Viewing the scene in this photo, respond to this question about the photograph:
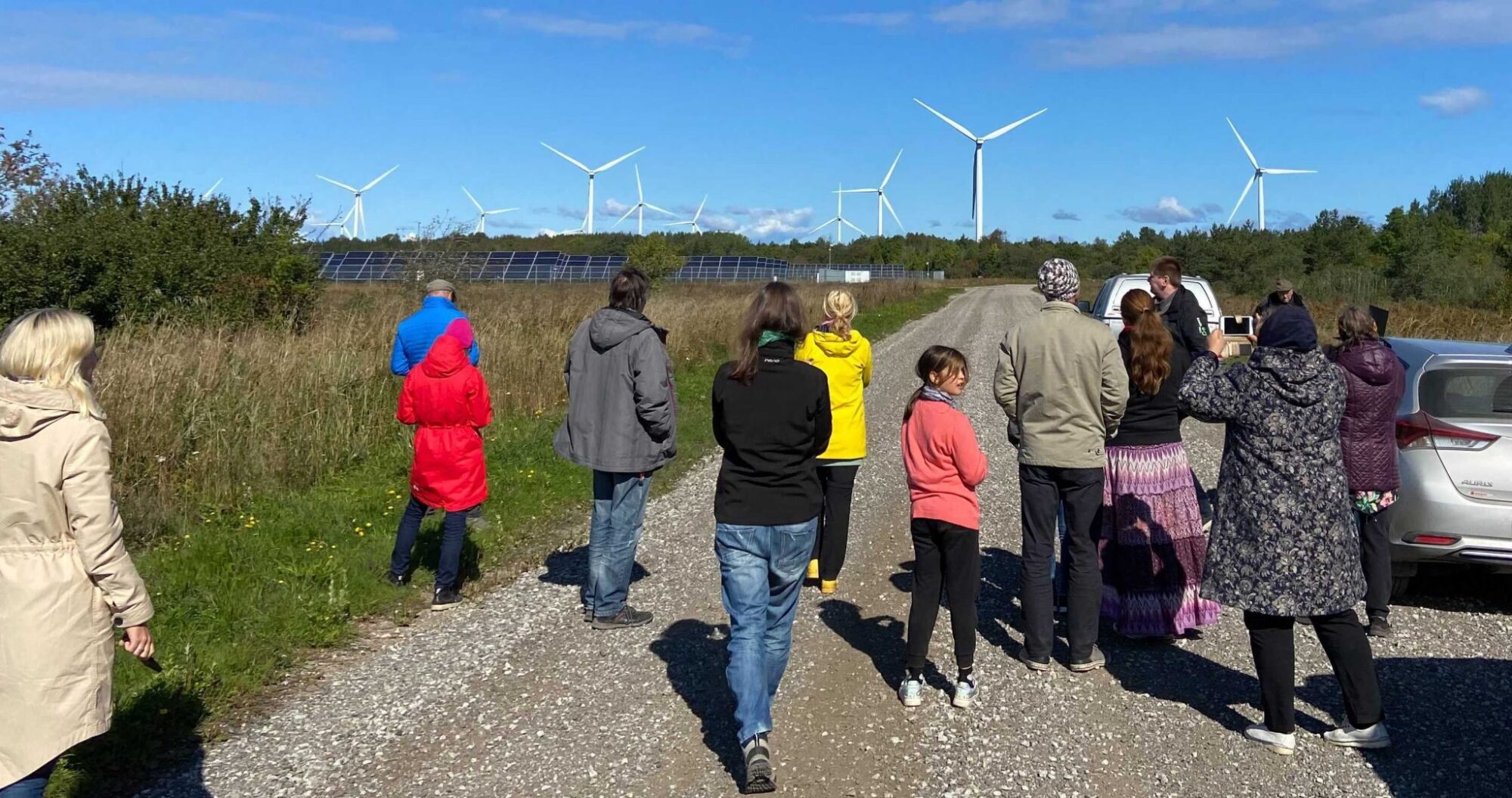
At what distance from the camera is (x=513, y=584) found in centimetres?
714

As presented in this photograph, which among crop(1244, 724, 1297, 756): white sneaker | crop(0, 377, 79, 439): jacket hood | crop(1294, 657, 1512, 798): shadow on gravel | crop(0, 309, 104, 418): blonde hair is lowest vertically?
crop(1294, 657, 1512, 798): shadow on gravel

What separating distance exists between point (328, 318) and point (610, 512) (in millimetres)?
10592

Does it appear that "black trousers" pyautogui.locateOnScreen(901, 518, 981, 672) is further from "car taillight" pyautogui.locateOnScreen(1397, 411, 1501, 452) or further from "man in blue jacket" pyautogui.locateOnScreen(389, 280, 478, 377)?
"man in blue jacket" pyautogui.locateOnScreen(389, 280, 478, 377)

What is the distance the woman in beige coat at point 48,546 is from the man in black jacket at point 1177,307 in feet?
16.6

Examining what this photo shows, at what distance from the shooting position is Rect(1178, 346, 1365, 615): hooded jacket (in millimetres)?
4461

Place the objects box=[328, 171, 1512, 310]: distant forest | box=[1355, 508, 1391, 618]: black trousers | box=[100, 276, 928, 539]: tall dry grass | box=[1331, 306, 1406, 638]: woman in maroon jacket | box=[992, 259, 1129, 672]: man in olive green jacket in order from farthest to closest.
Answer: box=[328, 171, 1512, 310]: distant forest → box=[100, 276, 928, 539]: tall dry grass → box=[1355, 508, 1391, 618]: black trousers → box=[1331, 306, 1406, 638]: woman in maroon jacket → box=[992, 259, 1129, 672]: man in olive green jacket

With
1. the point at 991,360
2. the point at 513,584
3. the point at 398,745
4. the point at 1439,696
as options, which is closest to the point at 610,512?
the point at 513,584

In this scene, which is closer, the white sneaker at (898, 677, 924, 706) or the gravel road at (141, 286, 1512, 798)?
the gravel road at (141, 286, 1512, 798)

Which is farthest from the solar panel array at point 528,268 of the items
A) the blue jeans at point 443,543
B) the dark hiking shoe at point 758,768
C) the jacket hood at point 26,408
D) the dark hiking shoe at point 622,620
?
the jacket hood at point 26,408

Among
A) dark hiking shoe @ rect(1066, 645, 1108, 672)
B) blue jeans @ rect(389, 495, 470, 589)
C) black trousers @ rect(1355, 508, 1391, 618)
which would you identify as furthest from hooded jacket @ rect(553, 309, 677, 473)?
black trousers @ rect(1355, 508, 1391, 618)

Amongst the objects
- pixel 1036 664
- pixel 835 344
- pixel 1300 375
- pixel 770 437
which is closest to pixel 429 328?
pixel 835 344

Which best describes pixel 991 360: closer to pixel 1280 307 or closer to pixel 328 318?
pixel 328 318

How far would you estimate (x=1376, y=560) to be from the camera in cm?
602

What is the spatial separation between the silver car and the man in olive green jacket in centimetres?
212
